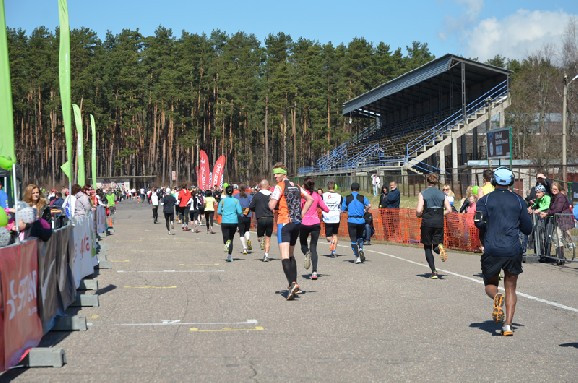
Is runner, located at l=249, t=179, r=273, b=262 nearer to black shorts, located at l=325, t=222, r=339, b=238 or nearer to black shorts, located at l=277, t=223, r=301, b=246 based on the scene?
black shorts, located at l=325, t=222, r=339, b=238

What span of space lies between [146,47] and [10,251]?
107 m

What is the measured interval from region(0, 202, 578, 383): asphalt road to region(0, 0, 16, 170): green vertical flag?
6.36 ft

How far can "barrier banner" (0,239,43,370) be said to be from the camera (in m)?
7.00

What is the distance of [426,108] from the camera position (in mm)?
65312

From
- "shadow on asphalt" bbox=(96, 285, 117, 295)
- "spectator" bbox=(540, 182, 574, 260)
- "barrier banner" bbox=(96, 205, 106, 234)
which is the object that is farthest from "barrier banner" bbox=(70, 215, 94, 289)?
"barrier banner" bbox=(96, 205, 106, 234)

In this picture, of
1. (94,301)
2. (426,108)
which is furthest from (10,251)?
(426,108)

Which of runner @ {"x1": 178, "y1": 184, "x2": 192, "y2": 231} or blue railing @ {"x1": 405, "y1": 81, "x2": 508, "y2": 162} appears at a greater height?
blue railing @ {"x1": 405, "y1": 81, "x2": 508, "y2": 162}

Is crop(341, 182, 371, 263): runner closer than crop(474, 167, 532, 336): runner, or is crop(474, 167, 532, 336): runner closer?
crop(474, 167, 532, 336): runner

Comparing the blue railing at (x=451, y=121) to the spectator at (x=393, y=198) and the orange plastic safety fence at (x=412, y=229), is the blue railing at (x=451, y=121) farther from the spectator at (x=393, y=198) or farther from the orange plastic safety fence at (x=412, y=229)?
the spectator at (x=393, y=198)

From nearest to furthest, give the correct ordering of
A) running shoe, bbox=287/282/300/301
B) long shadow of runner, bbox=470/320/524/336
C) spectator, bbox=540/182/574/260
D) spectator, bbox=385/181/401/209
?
long shadow of runner, bbox=470/320/524/336
running shoe, bbox=287/282/300/301
spectator, bbox=540/182/574/260
spectator, bbox=385/181/401/209

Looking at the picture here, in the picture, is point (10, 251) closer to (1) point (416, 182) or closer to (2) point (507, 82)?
(1) point (416, 182)

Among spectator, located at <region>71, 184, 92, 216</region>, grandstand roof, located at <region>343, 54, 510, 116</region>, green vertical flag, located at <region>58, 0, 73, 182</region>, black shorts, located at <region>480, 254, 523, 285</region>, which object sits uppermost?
grandstand roof, located at <region>343, 54, 510, 116</region>

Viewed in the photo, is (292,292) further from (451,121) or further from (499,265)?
(451,121)

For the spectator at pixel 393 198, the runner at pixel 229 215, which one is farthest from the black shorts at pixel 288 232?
the spectator at pixel 393 198
